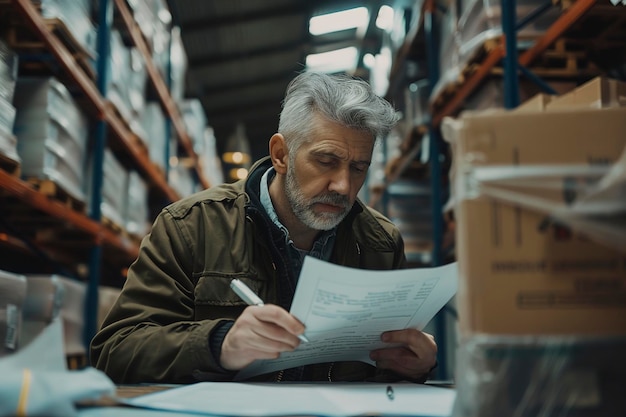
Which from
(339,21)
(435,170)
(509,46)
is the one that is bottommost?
(435,170)

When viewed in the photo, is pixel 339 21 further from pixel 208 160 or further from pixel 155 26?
pixel 155 26

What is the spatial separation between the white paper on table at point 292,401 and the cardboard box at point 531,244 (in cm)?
32

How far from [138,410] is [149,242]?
1.14 m

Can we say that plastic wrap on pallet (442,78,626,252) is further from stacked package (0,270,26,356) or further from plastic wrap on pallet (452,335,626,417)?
stacked package (0,270,26,356)

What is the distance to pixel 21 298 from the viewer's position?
346cm

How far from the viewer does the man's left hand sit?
76.7 inches

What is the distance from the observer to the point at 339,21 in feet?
41.8

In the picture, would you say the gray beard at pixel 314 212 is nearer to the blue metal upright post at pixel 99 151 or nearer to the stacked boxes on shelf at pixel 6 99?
the stacked boxes on shelf at pixel 6 99

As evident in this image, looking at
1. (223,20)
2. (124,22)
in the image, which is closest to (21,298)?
(124,22)

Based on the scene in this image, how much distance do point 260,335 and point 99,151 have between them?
382 centimetres

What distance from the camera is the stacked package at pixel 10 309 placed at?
318 cm

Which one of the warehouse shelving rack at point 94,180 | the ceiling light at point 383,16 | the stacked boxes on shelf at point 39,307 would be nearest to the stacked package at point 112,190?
the warehouse shelving rack at point 94,180

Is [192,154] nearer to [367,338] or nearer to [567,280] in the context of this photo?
[367,338]

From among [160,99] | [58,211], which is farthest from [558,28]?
[160,99]
